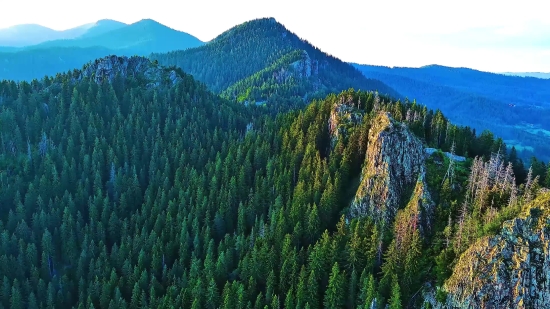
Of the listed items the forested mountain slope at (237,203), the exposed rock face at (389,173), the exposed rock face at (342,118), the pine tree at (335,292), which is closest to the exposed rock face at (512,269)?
the forested mountain slope at (237,203)

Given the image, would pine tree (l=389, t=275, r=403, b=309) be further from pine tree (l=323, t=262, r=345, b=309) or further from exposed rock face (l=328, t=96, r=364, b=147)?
exposed rock face (l=328, t=96, r=364, b=147)

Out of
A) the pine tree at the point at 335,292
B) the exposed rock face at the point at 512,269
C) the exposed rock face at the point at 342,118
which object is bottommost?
the pine tree at the point at 335,292

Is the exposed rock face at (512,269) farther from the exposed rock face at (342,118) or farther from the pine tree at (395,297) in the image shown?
the exposed rock face at (342,118)

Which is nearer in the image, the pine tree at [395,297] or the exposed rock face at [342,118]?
the pine tree at [395,297]

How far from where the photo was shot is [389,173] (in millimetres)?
95125

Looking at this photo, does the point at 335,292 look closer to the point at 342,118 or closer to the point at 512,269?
the point at 512,269

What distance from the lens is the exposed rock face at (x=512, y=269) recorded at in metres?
64.5

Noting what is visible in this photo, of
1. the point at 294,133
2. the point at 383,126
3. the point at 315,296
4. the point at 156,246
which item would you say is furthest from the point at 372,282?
the point at 294,133

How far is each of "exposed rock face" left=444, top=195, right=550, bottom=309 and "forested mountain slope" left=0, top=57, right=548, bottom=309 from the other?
11.3 feet

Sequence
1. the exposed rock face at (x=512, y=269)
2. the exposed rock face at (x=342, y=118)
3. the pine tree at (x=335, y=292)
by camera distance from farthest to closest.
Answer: the exposed rock face at (x=342, y=118), the pine tree at (x=335, y=292), the exposed rock face at (x=512, y=269)

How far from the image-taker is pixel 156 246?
110812 mm

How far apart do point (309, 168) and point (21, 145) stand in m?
111

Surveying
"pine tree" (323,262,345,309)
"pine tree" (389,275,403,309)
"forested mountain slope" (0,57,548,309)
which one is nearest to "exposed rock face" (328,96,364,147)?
"forested mountain slope" (0,57,548,309)

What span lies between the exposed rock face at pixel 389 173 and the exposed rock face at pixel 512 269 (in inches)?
1005
